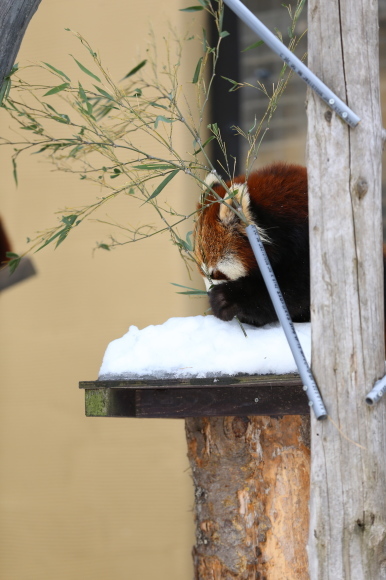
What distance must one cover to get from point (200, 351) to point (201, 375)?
85 millimetres

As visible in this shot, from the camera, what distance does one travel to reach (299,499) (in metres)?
2.12

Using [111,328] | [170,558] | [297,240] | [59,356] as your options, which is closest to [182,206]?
[111,328]

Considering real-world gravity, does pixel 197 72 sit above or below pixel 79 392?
above

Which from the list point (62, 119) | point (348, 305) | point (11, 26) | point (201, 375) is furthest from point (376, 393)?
point (11, 26)

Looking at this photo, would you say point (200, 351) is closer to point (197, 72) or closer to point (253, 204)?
point (253, 204)

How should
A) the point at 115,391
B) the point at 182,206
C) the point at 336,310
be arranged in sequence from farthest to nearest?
the point at 182,206, the point at 115,391, the point at 336,310

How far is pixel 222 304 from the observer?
2041 mm

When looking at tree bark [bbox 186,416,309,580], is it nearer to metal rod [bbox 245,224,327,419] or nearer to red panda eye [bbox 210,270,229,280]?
red panda eye [bbox 210,270,229,280]

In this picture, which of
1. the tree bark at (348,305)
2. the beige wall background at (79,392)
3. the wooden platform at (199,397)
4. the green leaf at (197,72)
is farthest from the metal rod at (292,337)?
the beige wall background at (79,392)

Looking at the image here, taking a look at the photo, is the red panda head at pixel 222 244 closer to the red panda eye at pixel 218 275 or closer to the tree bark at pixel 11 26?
the red panda eye at pixel 218 275

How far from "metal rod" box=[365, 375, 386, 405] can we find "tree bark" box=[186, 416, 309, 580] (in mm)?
716

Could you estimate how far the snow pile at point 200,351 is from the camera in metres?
1.81

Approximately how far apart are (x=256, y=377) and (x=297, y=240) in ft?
1.55

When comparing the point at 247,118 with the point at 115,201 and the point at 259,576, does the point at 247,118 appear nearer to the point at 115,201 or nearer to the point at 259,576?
the point at 115,201
